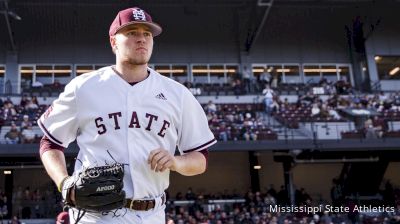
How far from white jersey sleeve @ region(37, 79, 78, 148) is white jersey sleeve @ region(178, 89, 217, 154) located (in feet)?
2.12

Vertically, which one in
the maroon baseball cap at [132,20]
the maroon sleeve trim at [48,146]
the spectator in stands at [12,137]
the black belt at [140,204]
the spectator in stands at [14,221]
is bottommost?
the spectator in stands at [14,221]

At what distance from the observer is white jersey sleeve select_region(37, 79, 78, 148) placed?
10.0 feet

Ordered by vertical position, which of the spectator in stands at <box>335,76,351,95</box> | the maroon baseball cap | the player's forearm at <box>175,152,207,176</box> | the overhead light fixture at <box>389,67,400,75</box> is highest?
the overhead light fixture at <box>389,67,400,75</box>

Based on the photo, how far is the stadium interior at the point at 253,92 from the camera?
21344mm

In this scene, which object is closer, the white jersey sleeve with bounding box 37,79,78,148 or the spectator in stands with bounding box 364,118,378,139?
the white jersey sleeve with bounding box 37,79,78,148

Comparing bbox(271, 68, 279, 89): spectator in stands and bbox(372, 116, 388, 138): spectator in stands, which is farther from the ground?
bbox(271, 68, 279, 89): spectator in stands

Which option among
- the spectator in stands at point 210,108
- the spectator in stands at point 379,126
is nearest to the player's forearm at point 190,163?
the spectator in stands at point 379,126

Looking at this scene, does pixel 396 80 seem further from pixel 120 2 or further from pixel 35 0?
pixel 35 0

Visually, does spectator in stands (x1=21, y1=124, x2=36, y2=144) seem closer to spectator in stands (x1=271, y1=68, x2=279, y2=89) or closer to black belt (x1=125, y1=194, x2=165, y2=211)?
spectator in stands (x1=271, y1=68, x2=279, y2=89)

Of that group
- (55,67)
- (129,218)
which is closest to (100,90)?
(129,218)

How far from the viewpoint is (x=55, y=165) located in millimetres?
2934

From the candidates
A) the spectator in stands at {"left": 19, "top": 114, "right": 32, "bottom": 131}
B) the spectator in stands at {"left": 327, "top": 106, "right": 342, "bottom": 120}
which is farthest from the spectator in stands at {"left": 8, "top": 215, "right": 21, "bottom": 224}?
the spectator in stands at {"left": 327, "top": 106, "right": 342, "bottom": 120}

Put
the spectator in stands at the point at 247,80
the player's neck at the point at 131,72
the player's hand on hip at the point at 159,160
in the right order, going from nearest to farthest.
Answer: the player's hand on hip at the point at 159,160
the player's neck at the point at 131,72
the spectator in stands at the point at 247,80

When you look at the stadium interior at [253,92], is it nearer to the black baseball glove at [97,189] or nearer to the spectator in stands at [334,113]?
the spectator in stands at [334,113]
